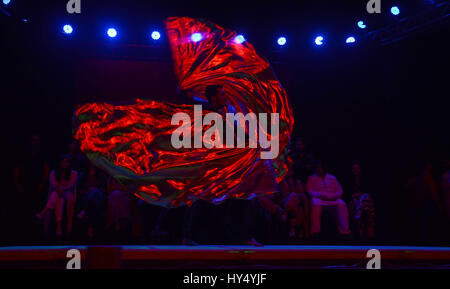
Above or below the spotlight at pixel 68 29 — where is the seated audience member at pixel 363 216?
below

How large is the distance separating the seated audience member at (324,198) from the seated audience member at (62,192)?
3.17m

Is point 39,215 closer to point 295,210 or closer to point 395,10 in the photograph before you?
point 295,210

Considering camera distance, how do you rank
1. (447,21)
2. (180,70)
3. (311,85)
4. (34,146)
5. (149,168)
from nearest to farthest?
(149,168)
(180,70)
(34,146)
(447,21)
(311,85)

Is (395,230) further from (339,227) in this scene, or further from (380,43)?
(380,43)

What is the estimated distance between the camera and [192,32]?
457cm

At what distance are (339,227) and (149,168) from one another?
290cm

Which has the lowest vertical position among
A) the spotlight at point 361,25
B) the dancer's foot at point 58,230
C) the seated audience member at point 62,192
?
the dancer's foot at point 58,230

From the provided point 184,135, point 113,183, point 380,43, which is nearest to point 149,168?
point 184,135

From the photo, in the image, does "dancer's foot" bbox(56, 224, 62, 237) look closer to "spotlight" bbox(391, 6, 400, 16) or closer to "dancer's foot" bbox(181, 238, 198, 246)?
"dancer's foot" bbox(181, 238, 198, 246)

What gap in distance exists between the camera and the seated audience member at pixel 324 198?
554 cm

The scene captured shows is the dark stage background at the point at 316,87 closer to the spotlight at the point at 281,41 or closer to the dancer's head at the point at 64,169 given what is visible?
the spotlight at the point at 281,41

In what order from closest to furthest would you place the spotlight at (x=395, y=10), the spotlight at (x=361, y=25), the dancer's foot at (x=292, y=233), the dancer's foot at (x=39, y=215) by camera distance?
the dancer's foot at (x=39, y=215), the dancer's foot at (x=292, y=233), the spotlight at (x=395, y=10), the spotlight at (x=361, y=25)

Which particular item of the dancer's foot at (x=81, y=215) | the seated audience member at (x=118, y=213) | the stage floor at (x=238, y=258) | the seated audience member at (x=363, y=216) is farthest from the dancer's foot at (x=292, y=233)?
the dancer's foot at (x=81, y=215)

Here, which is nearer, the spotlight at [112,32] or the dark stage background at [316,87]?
the spotlight at [112,32]
